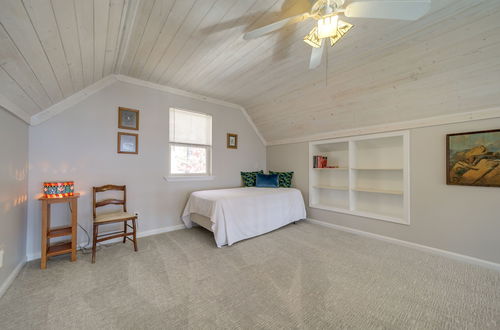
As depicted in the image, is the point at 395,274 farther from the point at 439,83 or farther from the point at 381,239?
the point at 439,83

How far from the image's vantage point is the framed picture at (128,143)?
294 centimetres

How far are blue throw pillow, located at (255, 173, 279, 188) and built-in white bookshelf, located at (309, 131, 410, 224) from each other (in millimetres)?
707

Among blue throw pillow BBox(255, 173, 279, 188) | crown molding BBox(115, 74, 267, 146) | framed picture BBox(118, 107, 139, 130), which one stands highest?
crown molding BBox(115, 74, 267, 146)

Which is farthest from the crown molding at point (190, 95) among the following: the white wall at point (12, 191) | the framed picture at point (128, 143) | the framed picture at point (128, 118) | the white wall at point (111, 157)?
the white wall at point (12, 191)

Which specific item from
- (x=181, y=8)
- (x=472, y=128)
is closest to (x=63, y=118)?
(x=181, y=8)

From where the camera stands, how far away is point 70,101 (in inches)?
101

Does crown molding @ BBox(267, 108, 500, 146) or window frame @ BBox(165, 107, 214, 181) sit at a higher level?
crown molding @ BBox(267, 108, 500, 146)

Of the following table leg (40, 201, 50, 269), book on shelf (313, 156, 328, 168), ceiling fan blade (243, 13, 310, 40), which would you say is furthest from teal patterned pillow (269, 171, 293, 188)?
table leg (40, 201, 50, 269)

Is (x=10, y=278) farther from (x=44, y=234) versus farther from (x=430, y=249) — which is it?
(x=430, y=249)

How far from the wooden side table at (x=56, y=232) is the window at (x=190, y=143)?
1.39 m

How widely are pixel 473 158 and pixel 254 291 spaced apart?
285cm

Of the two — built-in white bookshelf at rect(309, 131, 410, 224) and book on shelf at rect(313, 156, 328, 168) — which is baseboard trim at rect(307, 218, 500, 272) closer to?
built-in white bookshelf at rect(309, 131, 410, 224)

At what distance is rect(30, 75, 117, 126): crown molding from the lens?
2391 mm

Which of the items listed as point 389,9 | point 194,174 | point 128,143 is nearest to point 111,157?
point 128,143
